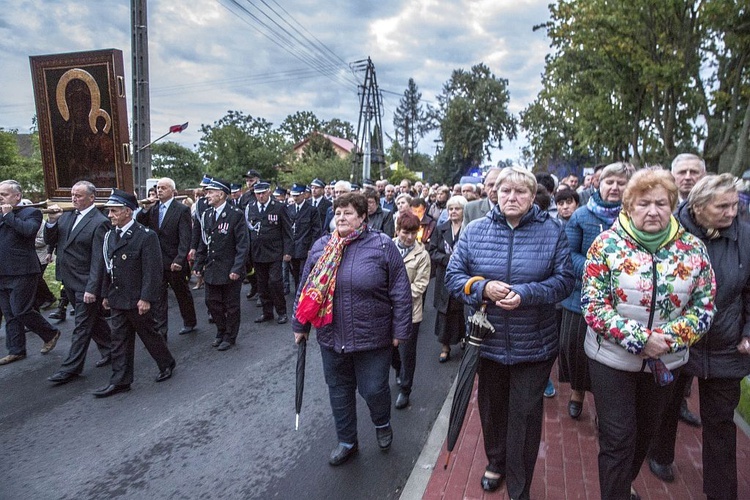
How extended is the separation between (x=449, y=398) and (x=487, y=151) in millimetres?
54267

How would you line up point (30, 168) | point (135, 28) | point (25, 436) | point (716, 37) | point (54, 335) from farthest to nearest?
1. point (30, 168)
2. point (716, 37)
3. point (135, 28)
4. point (54, 335)
5. point (25, 436)

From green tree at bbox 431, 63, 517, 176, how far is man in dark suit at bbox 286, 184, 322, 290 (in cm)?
4789

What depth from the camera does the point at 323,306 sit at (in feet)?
10.7

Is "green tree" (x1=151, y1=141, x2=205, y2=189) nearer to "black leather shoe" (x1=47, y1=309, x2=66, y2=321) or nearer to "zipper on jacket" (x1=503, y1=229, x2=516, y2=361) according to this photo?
"black leather shoe" (x1=47, y1=309, x2=66, y2=321)

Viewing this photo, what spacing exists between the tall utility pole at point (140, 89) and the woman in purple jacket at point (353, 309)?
9202 mm

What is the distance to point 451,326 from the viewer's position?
527cm

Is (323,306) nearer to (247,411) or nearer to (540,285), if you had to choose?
(540,285)

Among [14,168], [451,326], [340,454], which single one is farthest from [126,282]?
[14,168]

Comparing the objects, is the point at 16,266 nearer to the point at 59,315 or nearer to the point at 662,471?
the point at 59,315

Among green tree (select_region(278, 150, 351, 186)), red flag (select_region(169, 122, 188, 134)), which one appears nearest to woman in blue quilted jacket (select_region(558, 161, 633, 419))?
red flag (select_region(169, 122, 188, 134))

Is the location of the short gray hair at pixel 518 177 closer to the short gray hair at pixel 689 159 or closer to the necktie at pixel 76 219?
the short gray hair at pixel 689 159

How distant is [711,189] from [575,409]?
2073 mm

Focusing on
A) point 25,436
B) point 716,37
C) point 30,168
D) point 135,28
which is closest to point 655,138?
point 716,37

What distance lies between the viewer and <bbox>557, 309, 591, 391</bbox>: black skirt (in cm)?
374
